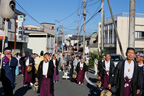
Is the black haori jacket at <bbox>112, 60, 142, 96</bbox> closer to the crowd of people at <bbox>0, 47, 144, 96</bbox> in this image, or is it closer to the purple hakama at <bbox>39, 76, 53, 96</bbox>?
the crowd of people at <bbox>0, 47, 144, 96</bbox>

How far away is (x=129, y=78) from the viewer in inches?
207

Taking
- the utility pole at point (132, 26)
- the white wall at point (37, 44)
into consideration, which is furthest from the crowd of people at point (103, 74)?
the white wall at point (37, 44)

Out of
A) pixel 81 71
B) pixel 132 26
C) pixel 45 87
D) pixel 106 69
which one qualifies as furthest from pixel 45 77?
pixel 81 71

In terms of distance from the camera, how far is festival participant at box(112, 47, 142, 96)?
522 cm

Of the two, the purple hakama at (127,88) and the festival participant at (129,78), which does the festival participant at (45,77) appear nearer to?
the festival participant at (129,78)

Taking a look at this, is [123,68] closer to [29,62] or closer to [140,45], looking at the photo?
[29,62]

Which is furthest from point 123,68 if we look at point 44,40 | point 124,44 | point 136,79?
point 44,40

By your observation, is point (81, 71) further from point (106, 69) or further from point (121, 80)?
point (121, 80)

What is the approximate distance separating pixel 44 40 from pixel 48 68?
33300 millimetres

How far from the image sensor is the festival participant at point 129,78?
17.1ft

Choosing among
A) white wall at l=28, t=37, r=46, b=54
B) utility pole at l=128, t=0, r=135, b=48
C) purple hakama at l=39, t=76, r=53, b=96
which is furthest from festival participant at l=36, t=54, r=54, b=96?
white wall at l=28, t=37, r=46, b=54

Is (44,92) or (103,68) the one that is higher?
(103,68)

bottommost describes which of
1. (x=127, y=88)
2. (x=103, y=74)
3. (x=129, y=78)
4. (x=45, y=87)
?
(x=45, y=87)

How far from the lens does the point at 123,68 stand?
5328 millimetres
